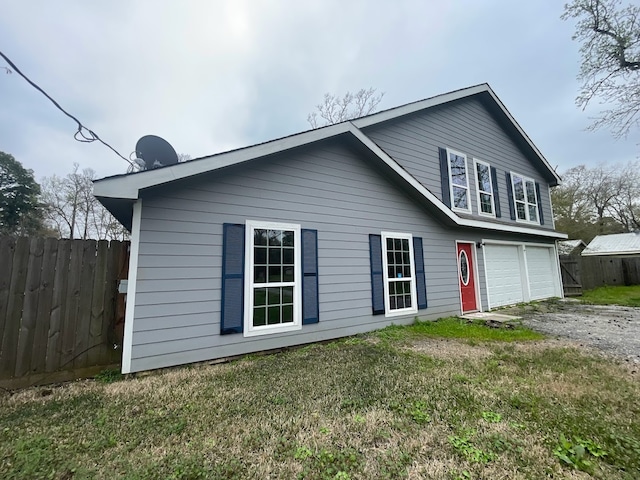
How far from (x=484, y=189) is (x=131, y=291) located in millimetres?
10144

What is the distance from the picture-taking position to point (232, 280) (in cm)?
432

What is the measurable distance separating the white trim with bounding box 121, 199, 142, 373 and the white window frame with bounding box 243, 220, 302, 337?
150 cm

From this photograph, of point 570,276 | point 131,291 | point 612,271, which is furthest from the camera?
point 612,271

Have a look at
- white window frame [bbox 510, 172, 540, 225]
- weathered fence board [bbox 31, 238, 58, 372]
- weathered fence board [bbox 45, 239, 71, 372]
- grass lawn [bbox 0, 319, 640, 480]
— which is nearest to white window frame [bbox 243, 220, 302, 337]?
grass lawn [bbox 0, 319, 640, 480]

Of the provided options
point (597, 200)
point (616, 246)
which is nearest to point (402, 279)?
point (616, 246)

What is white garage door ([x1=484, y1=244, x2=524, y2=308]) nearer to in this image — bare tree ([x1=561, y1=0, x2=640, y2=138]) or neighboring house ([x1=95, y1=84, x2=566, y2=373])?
neighboring house ([x1=95, y1=84, x2=566, y2=373])

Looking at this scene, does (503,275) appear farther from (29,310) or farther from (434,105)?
(29,310)

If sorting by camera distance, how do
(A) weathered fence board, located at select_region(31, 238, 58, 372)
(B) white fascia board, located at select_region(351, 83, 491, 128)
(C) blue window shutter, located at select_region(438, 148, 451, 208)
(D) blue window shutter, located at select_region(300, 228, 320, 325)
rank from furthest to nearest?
(C) blue window shutter, located at select_region(438, 148, 451, 208) → (B) white fascia board, located at select_region(351, 83, 491, 128) → (D) blue window shutter, located at select_region(300, 228, 320, 325) → (A) weathered fence board, located at select_region(31, 238, 58, 372)

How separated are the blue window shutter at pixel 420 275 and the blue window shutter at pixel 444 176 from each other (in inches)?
88.3

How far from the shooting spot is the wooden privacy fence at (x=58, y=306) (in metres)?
3.31

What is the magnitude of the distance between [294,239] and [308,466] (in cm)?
352

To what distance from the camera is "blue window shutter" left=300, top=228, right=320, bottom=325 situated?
4969 millimetres

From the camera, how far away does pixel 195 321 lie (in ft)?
13.3

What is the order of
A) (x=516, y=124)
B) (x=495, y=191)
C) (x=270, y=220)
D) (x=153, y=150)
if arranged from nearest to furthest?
(x=270, y=220) → (x=153, y=150) → (x=495, y=191) → (x=516, y=124)
